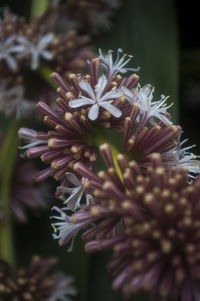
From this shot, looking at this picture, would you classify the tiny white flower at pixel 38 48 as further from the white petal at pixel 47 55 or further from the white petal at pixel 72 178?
the white petal at pixel 72 178

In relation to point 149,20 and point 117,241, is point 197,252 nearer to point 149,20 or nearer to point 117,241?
point 117,241

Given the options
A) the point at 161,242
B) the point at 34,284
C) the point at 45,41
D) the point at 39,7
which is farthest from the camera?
the point at 39,7

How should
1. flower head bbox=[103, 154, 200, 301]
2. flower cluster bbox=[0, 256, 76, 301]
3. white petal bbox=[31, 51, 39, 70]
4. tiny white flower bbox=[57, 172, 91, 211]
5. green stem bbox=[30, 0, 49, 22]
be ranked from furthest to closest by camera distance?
green stem bbox=[30, 0, 49, 22] → white petal bbox=[31, 51, 39, 70] → flower cluster bbox=[0, 256, 76, 301] → tiny white flower bbox=[57, 172, 91, 211] → flower head bbox=[103, 154, 200, 301]

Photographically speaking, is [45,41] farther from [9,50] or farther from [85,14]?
[85,14]

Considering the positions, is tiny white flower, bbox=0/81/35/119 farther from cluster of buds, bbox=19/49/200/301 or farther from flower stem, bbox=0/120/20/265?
cluster of buds, bbox=19/49/200/301

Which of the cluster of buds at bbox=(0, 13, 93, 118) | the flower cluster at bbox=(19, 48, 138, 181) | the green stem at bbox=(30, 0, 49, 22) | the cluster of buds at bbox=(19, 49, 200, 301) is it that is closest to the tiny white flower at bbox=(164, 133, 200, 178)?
the cluster of buds at bbox=(19, 49, 200, 301)

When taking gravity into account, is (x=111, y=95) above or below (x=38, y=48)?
below

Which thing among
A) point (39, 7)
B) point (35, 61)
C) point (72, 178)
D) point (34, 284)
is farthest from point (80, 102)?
point (39, 7)
